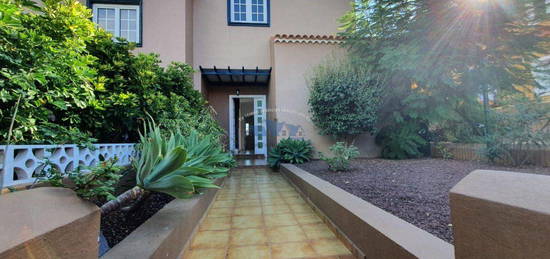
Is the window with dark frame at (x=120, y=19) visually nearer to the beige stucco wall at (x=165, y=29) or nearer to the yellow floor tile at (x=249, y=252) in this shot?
the beige stucco wall at (x=165, y=29)

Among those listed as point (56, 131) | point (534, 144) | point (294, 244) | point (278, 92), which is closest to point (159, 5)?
point (278, 92)

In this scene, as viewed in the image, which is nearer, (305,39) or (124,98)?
(124,98)

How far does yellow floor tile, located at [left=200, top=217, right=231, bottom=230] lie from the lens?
2.60 m

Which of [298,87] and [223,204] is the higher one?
[298,87]

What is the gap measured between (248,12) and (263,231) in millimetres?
7645

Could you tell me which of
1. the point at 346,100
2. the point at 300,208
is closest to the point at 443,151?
the point at 346,100

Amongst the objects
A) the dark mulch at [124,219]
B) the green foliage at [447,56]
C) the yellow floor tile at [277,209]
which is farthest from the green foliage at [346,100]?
the dark mulch at [124,219]

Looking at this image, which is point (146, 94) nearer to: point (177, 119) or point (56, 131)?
point (177, 119)

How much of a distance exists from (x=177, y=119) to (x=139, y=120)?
0.51 meters

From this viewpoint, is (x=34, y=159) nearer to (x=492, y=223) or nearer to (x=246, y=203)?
(x=246, y=203)

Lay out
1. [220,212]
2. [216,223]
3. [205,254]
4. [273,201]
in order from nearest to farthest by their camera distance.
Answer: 1. [205,254]
2. [216,223]
3. [220,212]
4. [273,201]

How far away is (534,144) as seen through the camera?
4004 mm

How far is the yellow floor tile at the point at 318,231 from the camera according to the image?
2342 millimetres

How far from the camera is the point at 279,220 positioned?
2.78 m
